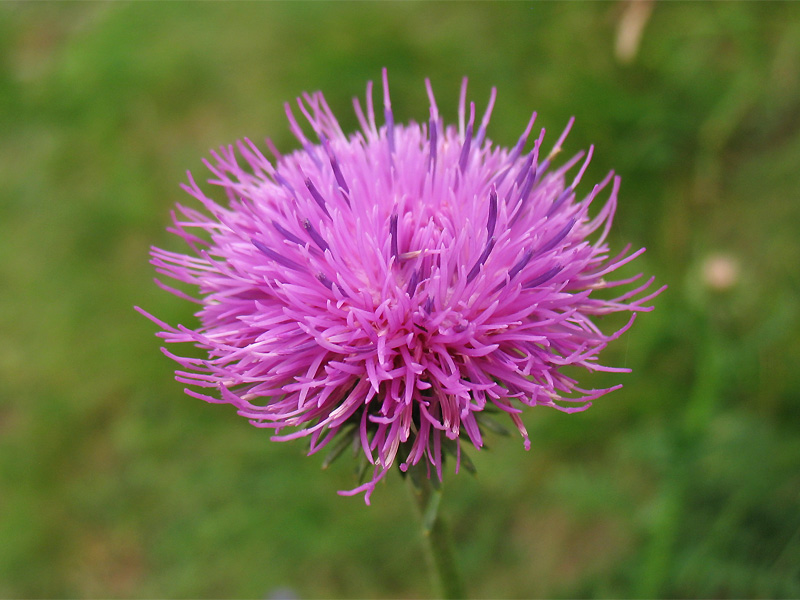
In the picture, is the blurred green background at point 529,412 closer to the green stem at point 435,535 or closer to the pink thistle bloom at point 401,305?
the green stem at point 435,535

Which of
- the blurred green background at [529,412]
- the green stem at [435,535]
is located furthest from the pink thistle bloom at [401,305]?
the blurred green background at [529,412]

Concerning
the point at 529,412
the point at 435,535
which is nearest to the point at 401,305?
the point at 435,535

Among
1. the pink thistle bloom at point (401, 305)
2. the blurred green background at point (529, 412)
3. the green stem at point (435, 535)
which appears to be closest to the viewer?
the pink thistle bloom at point (401, 305)

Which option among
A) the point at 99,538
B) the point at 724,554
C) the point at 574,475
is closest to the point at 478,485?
the point at 574,475

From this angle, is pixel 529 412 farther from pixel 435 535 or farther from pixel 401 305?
pixel 401 305

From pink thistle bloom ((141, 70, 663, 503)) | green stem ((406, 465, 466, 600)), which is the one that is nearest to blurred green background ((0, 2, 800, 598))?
green stem ((406, 465, 466, 600))

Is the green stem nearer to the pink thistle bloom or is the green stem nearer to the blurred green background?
the pink thistle bloom

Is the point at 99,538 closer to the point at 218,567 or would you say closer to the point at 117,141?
the point at 218,567
